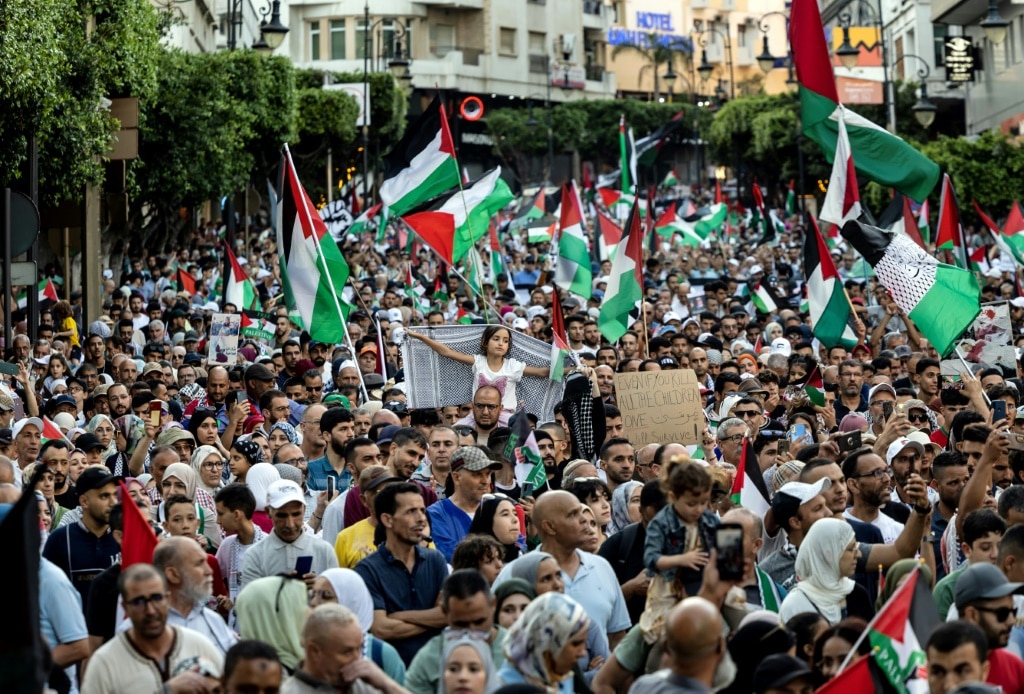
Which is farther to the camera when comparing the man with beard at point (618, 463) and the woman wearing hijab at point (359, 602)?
the man with beard at point (618, 463)

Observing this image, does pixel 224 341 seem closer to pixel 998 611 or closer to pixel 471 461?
pixel 471 461

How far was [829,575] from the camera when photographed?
25.1ft

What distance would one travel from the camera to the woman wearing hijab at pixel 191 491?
31.1ft

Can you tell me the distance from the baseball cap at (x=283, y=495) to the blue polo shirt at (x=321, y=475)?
288 cm

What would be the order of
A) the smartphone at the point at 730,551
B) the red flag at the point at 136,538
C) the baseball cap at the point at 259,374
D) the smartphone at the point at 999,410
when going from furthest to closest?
the baseball cap at the point at 259,374 → the smartphone at the point at 999,410 → the red flag at the point at 136,538 → the smartphone at the point at 730,551

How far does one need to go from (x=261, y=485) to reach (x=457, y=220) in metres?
8.36

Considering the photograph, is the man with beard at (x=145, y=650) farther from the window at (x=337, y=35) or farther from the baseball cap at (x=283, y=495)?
the window at (x=337, y=35)

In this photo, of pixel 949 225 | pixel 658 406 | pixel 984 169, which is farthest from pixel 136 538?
pixel 984 169

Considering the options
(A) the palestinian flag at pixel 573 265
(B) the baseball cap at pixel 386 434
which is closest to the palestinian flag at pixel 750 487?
(B) the baseball cap at pixel 386 434

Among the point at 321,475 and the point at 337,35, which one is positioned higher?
the point at 337,35

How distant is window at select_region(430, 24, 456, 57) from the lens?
288 ft

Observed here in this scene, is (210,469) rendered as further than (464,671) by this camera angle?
Yes

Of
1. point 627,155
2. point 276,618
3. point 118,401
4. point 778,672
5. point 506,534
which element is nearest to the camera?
point 778,672

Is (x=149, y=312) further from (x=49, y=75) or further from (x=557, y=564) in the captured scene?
(x=557, y=564)
